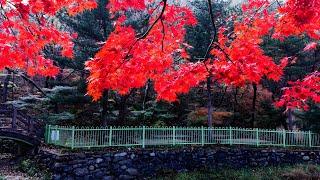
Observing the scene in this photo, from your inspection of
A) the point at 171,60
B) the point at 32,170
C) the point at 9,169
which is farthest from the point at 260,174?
the point at 9,169

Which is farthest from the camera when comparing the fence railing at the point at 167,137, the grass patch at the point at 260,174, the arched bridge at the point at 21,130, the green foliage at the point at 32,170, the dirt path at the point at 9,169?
the arched bridge at the point at 21,130

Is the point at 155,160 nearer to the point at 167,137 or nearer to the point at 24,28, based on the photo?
the point at 167,137

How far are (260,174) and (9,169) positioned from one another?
11689 mm

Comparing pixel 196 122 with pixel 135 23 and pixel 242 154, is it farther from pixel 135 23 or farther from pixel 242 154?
pixel 135 23

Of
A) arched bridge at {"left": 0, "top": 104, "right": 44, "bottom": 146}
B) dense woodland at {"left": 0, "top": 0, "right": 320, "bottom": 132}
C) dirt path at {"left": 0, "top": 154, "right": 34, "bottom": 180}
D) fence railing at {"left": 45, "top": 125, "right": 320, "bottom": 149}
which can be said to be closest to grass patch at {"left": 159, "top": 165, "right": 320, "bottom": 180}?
fence railing at {"left": 45, "top": 125, "right": 320, "bottom": 149}

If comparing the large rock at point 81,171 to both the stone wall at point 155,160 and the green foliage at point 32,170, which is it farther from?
the green foliage at point 32,170

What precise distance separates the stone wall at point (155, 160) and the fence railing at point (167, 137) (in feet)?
1.72

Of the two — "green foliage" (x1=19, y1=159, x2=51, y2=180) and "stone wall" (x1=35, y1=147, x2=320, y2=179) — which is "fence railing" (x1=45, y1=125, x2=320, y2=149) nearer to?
"stone wall" (x1=35, y1=147, x2=320, y2=179)

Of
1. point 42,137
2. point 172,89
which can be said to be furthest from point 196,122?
point 172,89

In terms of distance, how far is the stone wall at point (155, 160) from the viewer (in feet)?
46.1

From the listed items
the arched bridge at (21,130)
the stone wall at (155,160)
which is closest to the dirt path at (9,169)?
the stone wall at (155,160)

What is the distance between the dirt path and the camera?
1479 cm

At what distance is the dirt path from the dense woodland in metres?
2.78

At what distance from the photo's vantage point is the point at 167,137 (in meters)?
16.3
